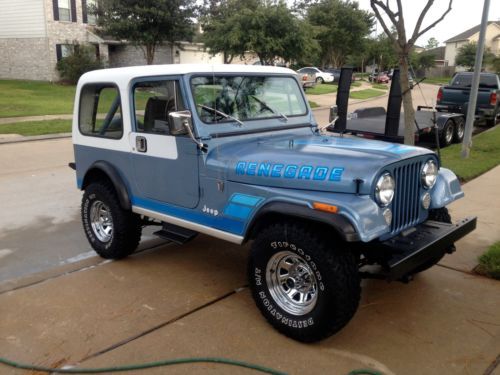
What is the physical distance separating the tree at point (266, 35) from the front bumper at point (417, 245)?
16396mm

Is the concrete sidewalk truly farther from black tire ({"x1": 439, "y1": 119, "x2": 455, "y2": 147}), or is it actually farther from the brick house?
the brick house

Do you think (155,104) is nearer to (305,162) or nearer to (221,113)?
(221,113)

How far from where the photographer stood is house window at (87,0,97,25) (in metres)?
27.6

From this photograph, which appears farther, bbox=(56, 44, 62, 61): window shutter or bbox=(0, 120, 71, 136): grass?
bbox=(56, 44, 62, 61): window shutter

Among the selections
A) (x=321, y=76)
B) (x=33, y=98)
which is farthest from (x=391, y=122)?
(x=321, y=76)

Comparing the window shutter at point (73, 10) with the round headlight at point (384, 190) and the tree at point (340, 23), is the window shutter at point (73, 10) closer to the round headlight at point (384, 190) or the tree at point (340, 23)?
the tree at point (340, 23)

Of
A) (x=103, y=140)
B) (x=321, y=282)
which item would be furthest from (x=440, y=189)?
(x=103, y=140)

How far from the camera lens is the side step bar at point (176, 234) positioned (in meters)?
4.21

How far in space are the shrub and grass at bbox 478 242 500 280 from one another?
27.2 m

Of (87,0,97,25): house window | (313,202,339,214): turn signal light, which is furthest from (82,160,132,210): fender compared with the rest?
(87,0,97,25): house window

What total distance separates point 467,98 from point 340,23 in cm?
3427

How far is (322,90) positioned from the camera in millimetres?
31750

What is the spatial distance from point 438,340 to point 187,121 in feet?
7.96

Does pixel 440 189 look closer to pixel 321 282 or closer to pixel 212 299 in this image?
pixel 321 282
